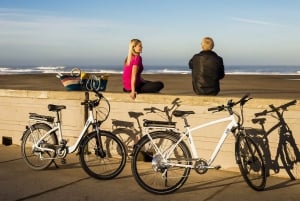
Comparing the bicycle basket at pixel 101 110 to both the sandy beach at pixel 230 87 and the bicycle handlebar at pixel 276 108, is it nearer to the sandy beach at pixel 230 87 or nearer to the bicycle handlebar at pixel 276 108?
the bicycle handlebar at pixel 276 108

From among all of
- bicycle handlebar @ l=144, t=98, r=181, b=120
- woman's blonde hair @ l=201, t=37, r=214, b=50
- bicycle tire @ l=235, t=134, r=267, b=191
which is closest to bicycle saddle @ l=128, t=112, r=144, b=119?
bicycle handlebar @ l=144, t=98, r=181, b=120

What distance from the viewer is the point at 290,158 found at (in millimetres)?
6531

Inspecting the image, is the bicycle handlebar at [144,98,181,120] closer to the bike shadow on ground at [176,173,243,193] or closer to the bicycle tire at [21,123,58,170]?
the bike shadow on ground at [176,173,243,193]

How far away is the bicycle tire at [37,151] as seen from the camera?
23.0 ft

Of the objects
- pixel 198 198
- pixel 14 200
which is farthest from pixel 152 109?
pixel 14 200

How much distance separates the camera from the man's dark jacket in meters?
7.47

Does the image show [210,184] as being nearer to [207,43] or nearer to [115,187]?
[115,187]

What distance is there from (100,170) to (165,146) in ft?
4.08

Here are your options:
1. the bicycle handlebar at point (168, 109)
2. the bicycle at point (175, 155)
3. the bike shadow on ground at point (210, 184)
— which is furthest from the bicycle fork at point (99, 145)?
the bike shadow on ground at point (210, 184)

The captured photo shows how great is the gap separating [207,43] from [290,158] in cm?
215

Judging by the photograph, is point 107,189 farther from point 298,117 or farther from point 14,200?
Result: point 298,117

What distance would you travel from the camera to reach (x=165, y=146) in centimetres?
587

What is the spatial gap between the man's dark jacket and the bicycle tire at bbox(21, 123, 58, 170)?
7.69ft

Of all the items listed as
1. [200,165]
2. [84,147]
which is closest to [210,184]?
[200,165]
